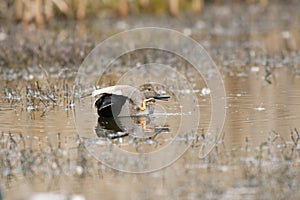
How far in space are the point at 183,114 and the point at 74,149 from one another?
209 centimetres

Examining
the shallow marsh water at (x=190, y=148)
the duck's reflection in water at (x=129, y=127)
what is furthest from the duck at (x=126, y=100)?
the shallow marsh water at (x=190, y=148)

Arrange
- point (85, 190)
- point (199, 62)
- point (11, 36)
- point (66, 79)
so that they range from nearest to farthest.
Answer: point (85, 190) < point (66, 79) < point (199, 62) < point (11, 36)

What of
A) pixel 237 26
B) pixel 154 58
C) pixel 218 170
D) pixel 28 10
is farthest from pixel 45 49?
pixel 218 170

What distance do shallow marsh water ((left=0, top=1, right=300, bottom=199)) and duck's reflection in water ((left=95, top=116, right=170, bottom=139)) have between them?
35cm

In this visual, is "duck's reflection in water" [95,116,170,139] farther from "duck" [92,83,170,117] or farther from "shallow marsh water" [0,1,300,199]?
"shallow marsh water" [0,1,300,199]

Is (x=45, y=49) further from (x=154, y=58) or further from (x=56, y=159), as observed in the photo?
(x=56, y=159)

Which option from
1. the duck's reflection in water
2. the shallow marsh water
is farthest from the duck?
the shallow marsh water

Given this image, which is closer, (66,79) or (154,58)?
(66,79)

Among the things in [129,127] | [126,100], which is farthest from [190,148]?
[126,100]

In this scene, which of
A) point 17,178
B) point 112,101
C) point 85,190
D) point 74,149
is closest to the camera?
point 85,190

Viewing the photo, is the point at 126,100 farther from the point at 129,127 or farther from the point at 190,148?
the point at 190,148

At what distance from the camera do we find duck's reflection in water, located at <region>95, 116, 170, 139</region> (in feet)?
29.1

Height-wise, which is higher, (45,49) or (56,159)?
(45,49)

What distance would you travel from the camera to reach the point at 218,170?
283 inches
